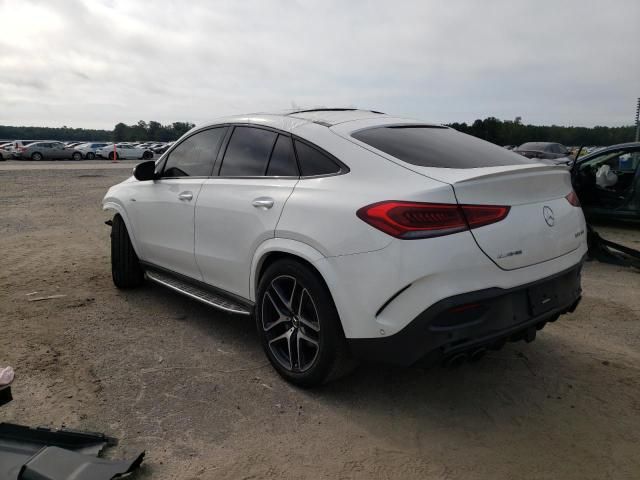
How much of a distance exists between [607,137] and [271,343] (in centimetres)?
4090

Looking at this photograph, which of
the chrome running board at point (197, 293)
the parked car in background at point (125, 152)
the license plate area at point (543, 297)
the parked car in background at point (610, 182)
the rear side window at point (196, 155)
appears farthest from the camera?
the parked car in background at point (125, 152)

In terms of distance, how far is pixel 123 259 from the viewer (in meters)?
5.08

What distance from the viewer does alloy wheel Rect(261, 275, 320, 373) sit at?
3.06 meters

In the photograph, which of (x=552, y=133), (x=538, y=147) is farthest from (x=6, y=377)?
(x=552, y=133)

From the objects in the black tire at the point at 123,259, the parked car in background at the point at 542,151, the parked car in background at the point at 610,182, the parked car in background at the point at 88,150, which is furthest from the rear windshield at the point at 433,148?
the parked car in background at the point at 88,150

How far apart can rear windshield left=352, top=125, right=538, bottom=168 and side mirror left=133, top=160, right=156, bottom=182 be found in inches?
87.3

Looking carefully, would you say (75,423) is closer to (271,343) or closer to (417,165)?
(271,343)

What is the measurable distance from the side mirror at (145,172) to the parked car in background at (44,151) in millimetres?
37664

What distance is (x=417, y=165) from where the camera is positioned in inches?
111

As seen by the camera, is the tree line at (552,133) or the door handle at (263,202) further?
the tree line at (552,133)

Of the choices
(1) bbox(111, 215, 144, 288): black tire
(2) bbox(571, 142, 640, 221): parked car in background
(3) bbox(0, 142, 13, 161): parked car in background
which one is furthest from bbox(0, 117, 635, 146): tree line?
(1) bbox(111, 215, 144, 288): black tire

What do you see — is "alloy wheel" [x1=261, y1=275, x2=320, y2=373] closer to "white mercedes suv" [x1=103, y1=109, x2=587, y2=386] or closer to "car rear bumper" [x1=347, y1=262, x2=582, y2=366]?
"white mercedes suv" [x1=103, y1=109, x2=587, y2=386]

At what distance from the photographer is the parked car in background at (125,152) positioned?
4216cm

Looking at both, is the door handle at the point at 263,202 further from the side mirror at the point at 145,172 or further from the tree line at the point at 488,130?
the tree line at the point at 488,130
